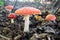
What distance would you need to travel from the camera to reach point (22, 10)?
119 inches

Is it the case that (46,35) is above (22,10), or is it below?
below

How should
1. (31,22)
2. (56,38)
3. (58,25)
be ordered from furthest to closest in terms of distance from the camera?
(31,22), (58,25), (56,38)

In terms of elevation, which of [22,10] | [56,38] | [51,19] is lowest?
[56,38]

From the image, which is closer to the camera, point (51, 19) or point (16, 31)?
point (16, 31)

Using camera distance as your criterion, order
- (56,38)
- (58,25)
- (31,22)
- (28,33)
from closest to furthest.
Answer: (56,38), (28,33), (58,25), (31,22)

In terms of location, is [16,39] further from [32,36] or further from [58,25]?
[58,25]

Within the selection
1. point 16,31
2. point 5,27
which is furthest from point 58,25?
point 5,27

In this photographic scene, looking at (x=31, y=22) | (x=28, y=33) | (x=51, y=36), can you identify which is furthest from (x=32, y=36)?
(x=31, y=22)

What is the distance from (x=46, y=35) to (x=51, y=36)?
10 cm

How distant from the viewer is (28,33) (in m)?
3.21

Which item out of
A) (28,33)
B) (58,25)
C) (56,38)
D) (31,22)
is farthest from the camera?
(31,22)

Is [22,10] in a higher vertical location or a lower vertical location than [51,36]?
higher

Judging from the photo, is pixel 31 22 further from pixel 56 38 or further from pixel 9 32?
pixel 56 38

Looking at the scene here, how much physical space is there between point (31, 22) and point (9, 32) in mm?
734
